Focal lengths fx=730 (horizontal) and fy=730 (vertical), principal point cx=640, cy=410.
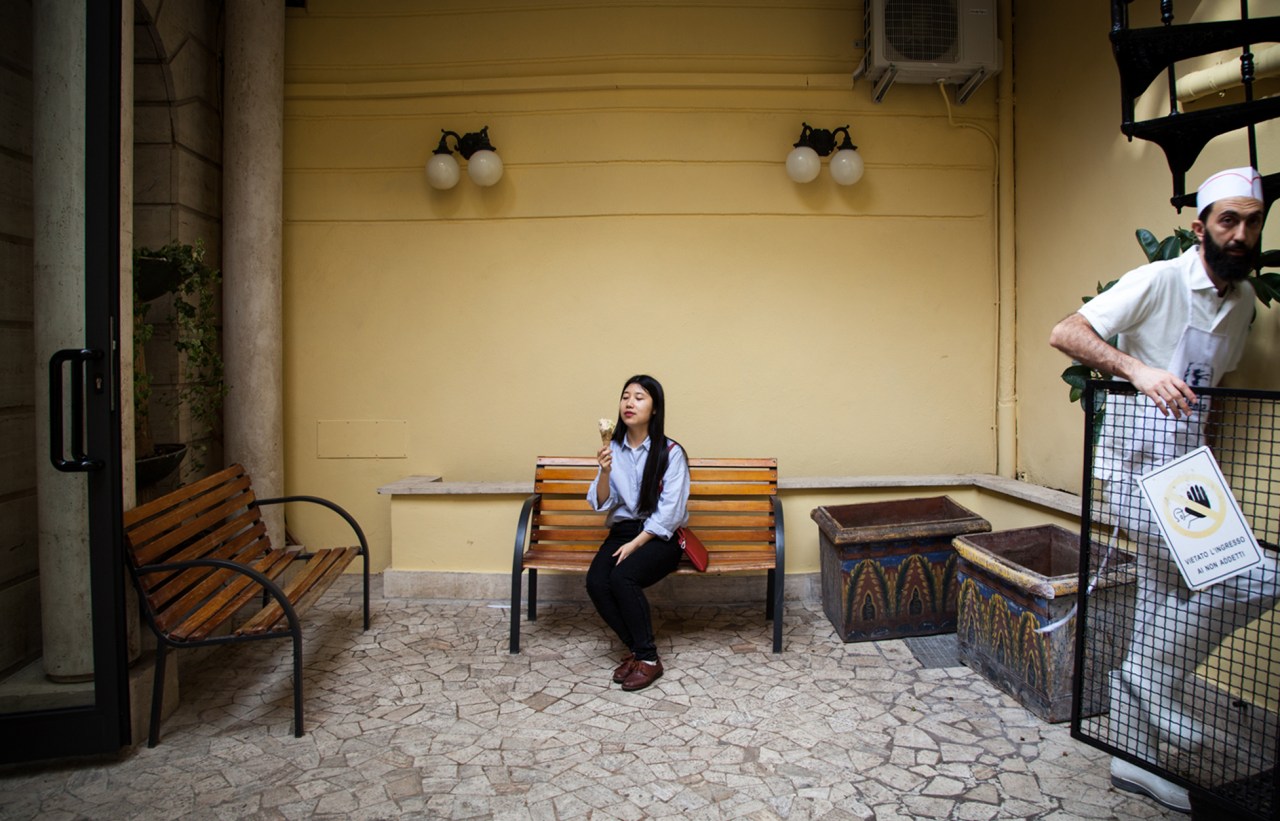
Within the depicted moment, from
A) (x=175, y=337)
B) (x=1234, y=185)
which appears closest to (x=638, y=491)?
(x=1234, y=185)

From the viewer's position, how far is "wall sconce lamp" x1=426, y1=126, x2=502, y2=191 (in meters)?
4.85

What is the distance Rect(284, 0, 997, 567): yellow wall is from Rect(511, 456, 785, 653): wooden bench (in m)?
0.69

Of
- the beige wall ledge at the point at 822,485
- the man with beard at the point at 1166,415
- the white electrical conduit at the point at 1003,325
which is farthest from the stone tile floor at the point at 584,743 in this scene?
the white electrical conduit at the point at 1003,325

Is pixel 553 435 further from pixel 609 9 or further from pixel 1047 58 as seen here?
pixel 1047 58

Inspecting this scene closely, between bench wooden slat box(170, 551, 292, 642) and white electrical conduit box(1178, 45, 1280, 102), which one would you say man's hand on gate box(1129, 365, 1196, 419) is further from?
bench wooden slat box(170, 551, 292, 642)

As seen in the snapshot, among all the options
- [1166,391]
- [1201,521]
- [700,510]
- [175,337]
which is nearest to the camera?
[1201,521]

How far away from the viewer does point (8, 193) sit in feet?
11.7

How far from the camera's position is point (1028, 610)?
10.6 feet

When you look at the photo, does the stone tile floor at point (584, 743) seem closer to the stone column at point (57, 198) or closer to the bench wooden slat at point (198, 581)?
the bench wooden slat at point (198, 581)

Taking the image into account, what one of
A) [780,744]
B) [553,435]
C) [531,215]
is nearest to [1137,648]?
[780,744]

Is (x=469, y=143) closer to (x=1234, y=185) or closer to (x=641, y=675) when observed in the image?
(x=641, y=675)

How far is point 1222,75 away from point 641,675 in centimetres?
375

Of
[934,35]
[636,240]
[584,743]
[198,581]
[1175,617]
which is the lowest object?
[584,743]

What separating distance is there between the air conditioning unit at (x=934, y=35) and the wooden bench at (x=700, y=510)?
271cm
